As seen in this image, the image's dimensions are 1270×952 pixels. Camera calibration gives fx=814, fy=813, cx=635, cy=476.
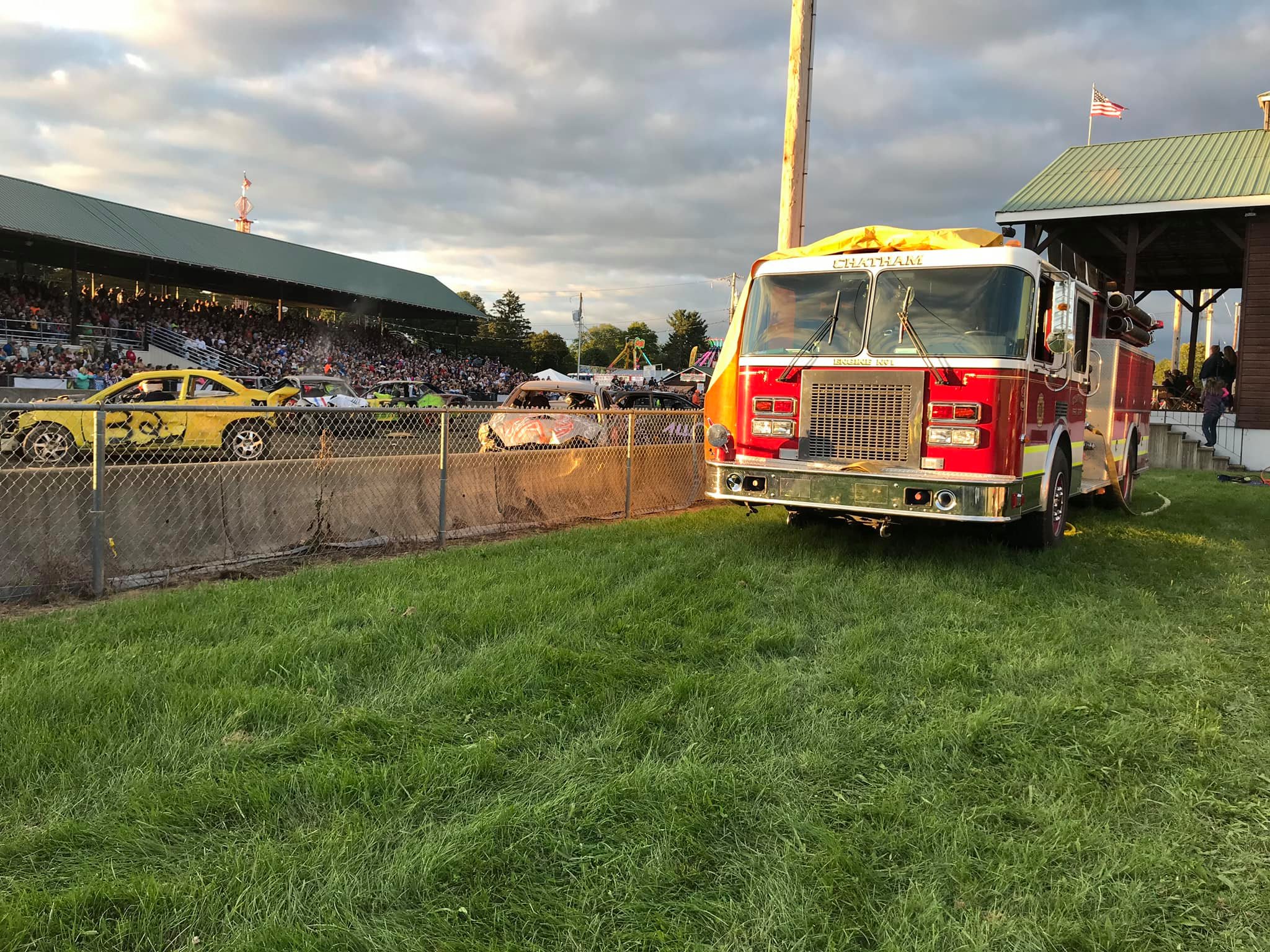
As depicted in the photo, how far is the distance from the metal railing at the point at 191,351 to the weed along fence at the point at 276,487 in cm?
2520

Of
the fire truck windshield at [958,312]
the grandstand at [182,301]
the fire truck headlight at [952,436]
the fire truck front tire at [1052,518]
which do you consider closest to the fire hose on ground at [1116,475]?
the fire truck front tire at [1052,518]

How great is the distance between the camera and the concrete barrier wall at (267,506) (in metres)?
5.60

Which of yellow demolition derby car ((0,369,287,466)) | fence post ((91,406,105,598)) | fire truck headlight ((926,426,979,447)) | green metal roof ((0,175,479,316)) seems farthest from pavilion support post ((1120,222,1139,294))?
green metal roof ((0,175,479,316))

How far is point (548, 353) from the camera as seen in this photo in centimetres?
8050

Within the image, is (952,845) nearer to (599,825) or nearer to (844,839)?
(844,839)

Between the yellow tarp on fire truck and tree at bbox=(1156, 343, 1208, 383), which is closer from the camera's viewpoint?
the yellow tarp on fire truck

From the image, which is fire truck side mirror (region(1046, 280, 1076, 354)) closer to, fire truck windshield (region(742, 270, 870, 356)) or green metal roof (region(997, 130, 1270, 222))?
fire truck windshield (region(742, 270, 870, 356))

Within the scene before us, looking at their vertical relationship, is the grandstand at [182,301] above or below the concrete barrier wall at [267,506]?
above

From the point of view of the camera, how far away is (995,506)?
20.8ft

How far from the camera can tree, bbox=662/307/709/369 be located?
111m

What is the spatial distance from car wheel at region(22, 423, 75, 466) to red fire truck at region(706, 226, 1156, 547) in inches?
204

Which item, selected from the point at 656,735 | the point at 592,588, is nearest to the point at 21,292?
the point at 592,588

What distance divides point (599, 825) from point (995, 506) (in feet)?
15.4

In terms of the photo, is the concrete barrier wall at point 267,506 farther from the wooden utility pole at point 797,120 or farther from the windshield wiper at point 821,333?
the wooden utility pole at point 797,120
